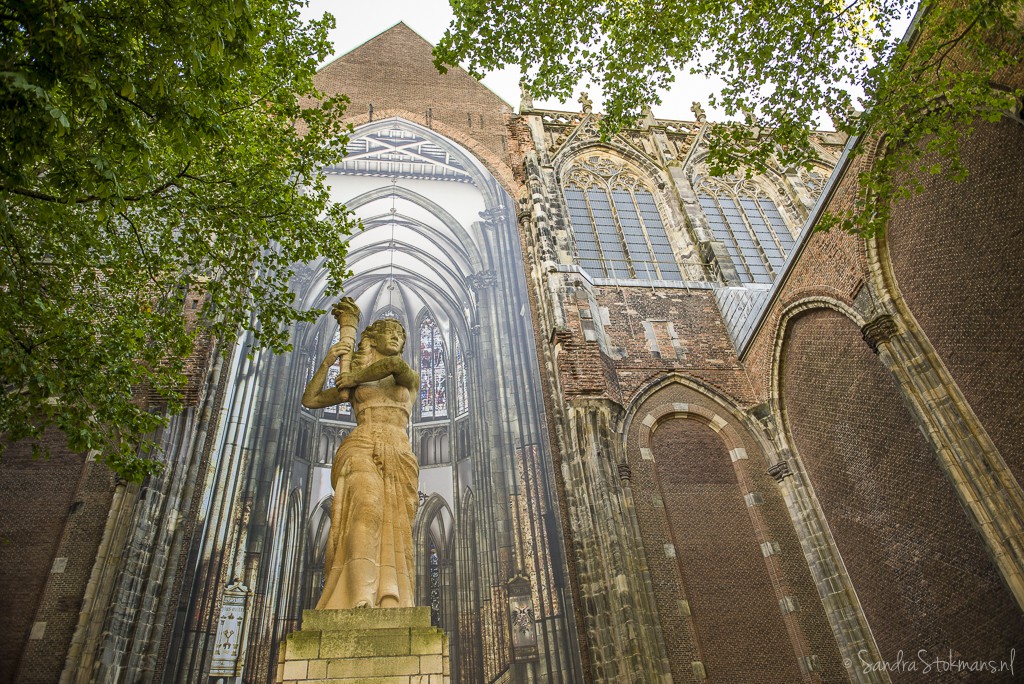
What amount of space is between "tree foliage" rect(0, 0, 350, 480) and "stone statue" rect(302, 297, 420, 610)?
238 cm

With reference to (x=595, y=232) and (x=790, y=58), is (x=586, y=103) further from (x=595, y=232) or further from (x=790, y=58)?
(x=790, y=58)

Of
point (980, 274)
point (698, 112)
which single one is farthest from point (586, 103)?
point (980, 274)

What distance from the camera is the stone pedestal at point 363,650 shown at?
170 inches

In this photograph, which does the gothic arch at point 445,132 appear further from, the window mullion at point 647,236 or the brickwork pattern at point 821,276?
the brickwork pattern at point 821,276

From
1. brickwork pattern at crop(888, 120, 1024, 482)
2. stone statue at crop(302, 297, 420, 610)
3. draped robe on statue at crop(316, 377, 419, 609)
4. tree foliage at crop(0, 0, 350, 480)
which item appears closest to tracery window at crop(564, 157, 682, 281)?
brickwork pattern at crop(888, 120, 1024, 482)

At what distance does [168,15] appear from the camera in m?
5.66

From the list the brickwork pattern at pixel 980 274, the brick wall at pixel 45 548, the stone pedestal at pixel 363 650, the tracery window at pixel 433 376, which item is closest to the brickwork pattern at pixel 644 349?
the brickwork pattern at pixel 980 274

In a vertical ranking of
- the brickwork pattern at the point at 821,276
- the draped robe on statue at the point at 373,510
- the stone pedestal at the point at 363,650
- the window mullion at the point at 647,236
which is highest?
the window mullion at the point at 647,236

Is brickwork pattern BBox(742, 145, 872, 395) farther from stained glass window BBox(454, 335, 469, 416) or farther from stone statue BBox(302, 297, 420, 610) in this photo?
stained glass window BBox(454, 335, 469, 416)

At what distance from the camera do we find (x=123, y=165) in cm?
616

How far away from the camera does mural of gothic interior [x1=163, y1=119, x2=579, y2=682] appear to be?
1487 cm

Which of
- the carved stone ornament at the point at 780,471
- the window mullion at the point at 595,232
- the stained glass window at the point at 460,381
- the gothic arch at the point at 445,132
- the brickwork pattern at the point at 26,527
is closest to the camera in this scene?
the brickwork pattern at the point at 26,527

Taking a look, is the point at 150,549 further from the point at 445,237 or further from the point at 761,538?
the point at 445,237

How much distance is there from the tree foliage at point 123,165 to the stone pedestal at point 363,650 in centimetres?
364
